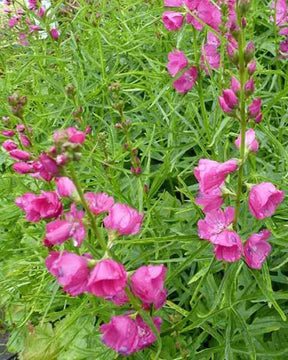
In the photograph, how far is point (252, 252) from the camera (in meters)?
1.27

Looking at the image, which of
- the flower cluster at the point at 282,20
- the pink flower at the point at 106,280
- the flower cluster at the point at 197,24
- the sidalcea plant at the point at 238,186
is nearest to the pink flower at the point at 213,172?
the sidalcea plant at the point at 238,186

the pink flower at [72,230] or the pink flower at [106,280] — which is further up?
the pink flower at [72,230]

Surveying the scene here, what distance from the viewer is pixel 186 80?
1.79 m

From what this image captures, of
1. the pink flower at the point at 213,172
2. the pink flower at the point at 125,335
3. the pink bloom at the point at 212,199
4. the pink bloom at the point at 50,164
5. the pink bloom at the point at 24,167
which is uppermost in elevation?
the pink bloom at the point at 50,164

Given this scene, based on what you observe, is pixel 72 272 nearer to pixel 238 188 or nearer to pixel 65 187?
pixel 65 187

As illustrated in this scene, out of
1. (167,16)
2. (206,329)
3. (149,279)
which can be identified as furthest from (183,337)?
(167,16)

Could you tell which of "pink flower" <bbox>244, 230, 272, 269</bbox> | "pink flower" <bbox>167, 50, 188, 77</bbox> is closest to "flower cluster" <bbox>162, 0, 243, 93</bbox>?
"pink flower" <bbox>167, 50, 188, 77</bbox>

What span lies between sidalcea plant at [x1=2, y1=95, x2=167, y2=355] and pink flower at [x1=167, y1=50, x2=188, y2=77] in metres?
0.65

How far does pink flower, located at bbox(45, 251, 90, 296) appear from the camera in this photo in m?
1.00

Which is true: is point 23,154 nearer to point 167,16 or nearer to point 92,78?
point 167,16

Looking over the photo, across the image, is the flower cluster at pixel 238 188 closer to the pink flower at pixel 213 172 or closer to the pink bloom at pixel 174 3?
the pink flower at pixel 213 172

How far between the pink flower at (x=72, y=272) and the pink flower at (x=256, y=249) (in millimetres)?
433

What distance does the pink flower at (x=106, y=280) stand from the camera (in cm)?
99

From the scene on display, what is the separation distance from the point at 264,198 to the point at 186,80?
0.76 metres
